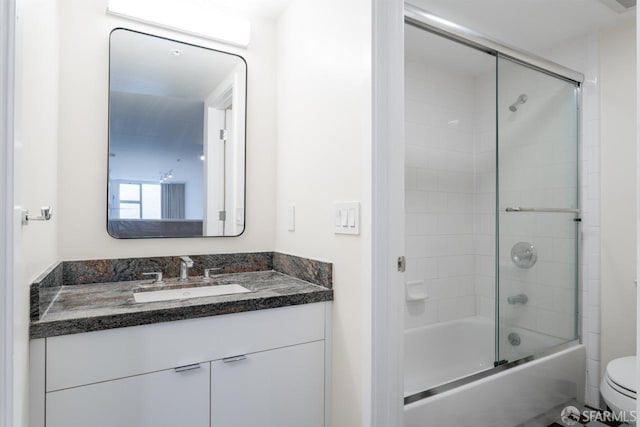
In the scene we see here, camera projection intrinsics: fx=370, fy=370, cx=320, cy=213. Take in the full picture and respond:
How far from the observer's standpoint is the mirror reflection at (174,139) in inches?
66.3

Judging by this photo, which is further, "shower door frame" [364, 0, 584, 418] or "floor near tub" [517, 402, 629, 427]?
"floor near tub" [517, 402, 629, 427]

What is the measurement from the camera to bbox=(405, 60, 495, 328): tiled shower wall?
99.5 inches

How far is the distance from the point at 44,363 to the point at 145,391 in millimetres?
301

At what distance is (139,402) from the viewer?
119 cm

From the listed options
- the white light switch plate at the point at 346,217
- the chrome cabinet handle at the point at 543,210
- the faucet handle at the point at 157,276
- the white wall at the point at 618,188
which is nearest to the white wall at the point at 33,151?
the faucet handle at the point at 157,276

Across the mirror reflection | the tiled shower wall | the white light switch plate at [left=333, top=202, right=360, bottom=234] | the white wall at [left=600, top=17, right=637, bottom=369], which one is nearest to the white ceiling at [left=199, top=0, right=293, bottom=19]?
the mirror reflection

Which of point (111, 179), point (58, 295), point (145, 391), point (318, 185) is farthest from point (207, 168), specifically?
point (145, 391)

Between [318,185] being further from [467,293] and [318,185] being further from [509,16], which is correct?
[467,293]

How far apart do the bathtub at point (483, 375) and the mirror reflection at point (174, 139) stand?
1.28 meters

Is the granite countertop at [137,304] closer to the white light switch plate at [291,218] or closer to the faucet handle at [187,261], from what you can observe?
the faucet handle at [187,261]

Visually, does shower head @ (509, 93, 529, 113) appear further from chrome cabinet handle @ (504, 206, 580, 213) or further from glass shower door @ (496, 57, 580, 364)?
chrome cabinet handle @ (504, 206, 580, 213)

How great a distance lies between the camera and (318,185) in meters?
1.62

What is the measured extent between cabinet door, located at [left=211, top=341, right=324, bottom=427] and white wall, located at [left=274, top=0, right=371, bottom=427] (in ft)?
0.27

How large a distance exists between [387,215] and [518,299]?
125 cm
